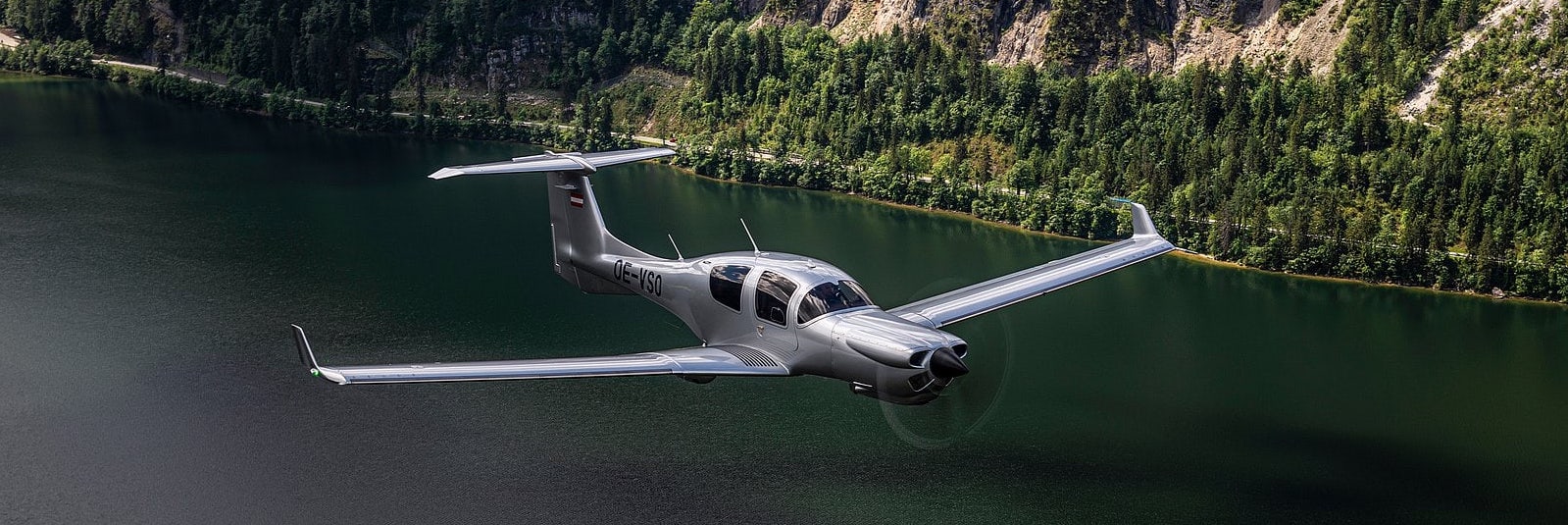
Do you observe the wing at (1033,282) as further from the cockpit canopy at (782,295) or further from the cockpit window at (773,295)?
the cockpit window at (773,295)

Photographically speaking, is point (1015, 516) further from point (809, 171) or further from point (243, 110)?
point (243, 110)

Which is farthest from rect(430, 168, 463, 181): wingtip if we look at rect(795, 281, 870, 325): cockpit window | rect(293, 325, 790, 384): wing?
rect(795, 281, 870, 325): cockpit window

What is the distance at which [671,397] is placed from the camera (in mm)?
72062

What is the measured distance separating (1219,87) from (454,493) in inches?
3151

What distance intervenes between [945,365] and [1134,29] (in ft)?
305

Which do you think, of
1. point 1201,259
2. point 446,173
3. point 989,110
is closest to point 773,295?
point 446,173

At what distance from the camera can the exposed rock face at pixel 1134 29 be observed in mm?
120438

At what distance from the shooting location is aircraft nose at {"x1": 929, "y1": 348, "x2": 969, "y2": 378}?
43375 millimetres

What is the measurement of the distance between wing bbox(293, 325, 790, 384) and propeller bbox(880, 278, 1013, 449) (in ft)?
45.6

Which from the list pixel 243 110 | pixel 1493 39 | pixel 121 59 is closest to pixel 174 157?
pixel 243 110

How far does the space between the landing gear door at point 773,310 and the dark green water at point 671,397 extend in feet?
14.6

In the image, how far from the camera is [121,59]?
173 meters

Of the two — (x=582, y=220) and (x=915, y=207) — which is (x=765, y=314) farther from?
(x=915, y=207)

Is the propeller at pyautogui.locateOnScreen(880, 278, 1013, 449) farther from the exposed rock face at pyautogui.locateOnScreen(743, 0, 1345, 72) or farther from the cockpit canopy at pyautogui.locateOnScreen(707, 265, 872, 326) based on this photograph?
the exposed rock face at pyautogui.locateOnScreen(743, 0, 1345, 72)
